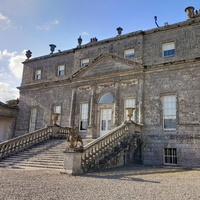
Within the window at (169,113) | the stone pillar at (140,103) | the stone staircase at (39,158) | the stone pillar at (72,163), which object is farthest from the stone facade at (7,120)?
the window at (169,113)

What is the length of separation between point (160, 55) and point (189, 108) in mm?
4586

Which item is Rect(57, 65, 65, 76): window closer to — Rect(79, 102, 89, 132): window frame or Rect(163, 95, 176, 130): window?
Rect(79, 102, 89, 132): window frame

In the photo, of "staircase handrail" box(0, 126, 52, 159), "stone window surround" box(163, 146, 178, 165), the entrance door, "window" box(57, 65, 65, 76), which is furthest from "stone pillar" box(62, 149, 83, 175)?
"window" box(57, 65, 65, 76)

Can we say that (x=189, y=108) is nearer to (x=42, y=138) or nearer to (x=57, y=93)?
(x=42, y=138)

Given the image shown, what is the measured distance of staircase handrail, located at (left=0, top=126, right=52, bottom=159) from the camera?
45.4ft

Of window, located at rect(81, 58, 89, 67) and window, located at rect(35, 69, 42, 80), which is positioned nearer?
window, located at rect(81, 58, 89, 67)

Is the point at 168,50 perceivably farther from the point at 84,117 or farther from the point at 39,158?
the point at 39,158

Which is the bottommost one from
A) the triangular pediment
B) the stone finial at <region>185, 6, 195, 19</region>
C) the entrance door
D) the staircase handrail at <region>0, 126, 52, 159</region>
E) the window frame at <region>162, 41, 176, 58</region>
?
the staircase handrail at <region>0, 126, 52, 159</region>

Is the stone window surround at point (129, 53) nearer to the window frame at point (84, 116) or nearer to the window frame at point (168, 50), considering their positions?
the window frame at point (168, 50)

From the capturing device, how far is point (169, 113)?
50.3 ft

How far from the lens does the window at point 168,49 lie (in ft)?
53.5

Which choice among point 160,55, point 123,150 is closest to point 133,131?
point 123,150

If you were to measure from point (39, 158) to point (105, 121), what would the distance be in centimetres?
664

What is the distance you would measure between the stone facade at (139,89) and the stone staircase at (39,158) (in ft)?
12.9
